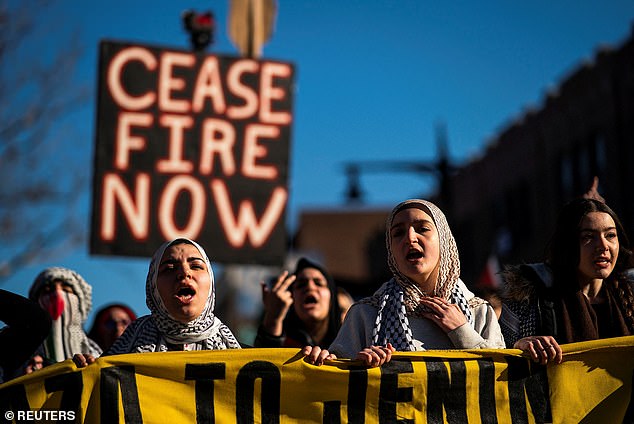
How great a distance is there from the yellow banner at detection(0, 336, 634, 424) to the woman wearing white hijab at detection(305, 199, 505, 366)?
0.11 metres

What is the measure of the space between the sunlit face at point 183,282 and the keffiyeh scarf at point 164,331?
3 cm

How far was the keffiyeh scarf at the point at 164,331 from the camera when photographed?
462cm

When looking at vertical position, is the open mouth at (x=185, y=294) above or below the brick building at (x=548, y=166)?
below

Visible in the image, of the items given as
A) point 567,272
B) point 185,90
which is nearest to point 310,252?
point 185,90

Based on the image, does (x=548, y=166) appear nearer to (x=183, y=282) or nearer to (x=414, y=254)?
(x=414, y=254)

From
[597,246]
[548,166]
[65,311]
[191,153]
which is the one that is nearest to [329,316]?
[65,311]

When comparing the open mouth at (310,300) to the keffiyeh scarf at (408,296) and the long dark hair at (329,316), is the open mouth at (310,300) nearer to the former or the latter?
the long dark hair at (329,316)

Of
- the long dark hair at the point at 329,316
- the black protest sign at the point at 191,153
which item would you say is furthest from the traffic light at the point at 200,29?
the long dark hair at the point at 329,316

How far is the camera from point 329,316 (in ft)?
21.2

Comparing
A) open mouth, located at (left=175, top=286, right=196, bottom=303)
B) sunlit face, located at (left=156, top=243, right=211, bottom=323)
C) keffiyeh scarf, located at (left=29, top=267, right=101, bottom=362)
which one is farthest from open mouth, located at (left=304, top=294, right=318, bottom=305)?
open mouth, located at (left=175, top=286, right=196, bottom=303)

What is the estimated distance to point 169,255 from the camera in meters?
4.64

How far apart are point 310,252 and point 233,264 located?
52958mm

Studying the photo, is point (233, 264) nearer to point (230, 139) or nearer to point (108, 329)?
point (230, 139)

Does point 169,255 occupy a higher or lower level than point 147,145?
lower
